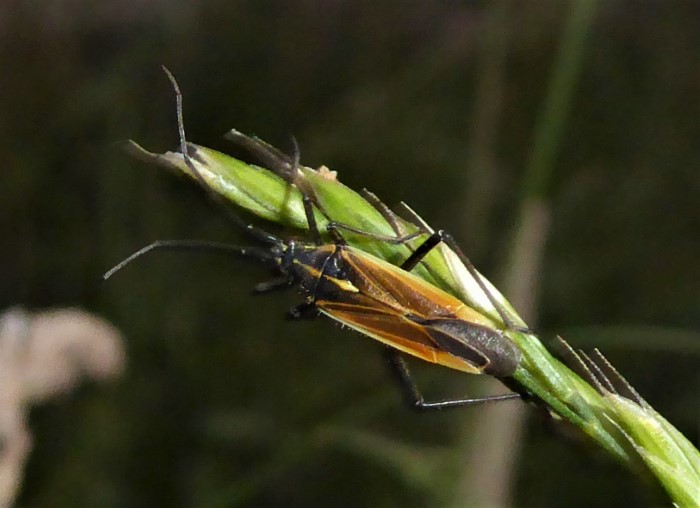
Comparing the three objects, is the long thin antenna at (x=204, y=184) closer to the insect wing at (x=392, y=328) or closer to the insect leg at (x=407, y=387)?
the insect wing at (x=392, y=328)

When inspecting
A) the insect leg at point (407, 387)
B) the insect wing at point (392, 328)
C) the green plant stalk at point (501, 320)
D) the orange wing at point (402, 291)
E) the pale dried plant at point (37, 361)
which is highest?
the green plant stalk at point (501, 320)

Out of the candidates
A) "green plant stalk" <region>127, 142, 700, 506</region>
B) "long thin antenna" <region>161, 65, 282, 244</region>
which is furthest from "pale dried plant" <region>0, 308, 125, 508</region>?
"green plant stalk" <region>127, 142, 700, 506</region>

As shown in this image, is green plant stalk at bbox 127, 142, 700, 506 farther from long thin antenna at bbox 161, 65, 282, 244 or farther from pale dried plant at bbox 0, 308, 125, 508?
pale dried plant at bbox 0, 308, 125, 508

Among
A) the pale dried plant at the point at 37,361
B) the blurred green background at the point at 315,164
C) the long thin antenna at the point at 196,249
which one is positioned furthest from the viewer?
the blurred green background at the point at 315,164

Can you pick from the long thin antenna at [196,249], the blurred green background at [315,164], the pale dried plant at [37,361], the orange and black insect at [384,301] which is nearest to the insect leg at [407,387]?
the orange and black insect at [384,301]

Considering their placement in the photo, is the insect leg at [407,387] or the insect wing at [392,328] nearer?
the insect wing at [392,328]

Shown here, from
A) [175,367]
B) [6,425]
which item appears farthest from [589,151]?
[6,425]

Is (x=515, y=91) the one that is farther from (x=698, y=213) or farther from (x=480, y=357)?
A: (x=480, y=357)
